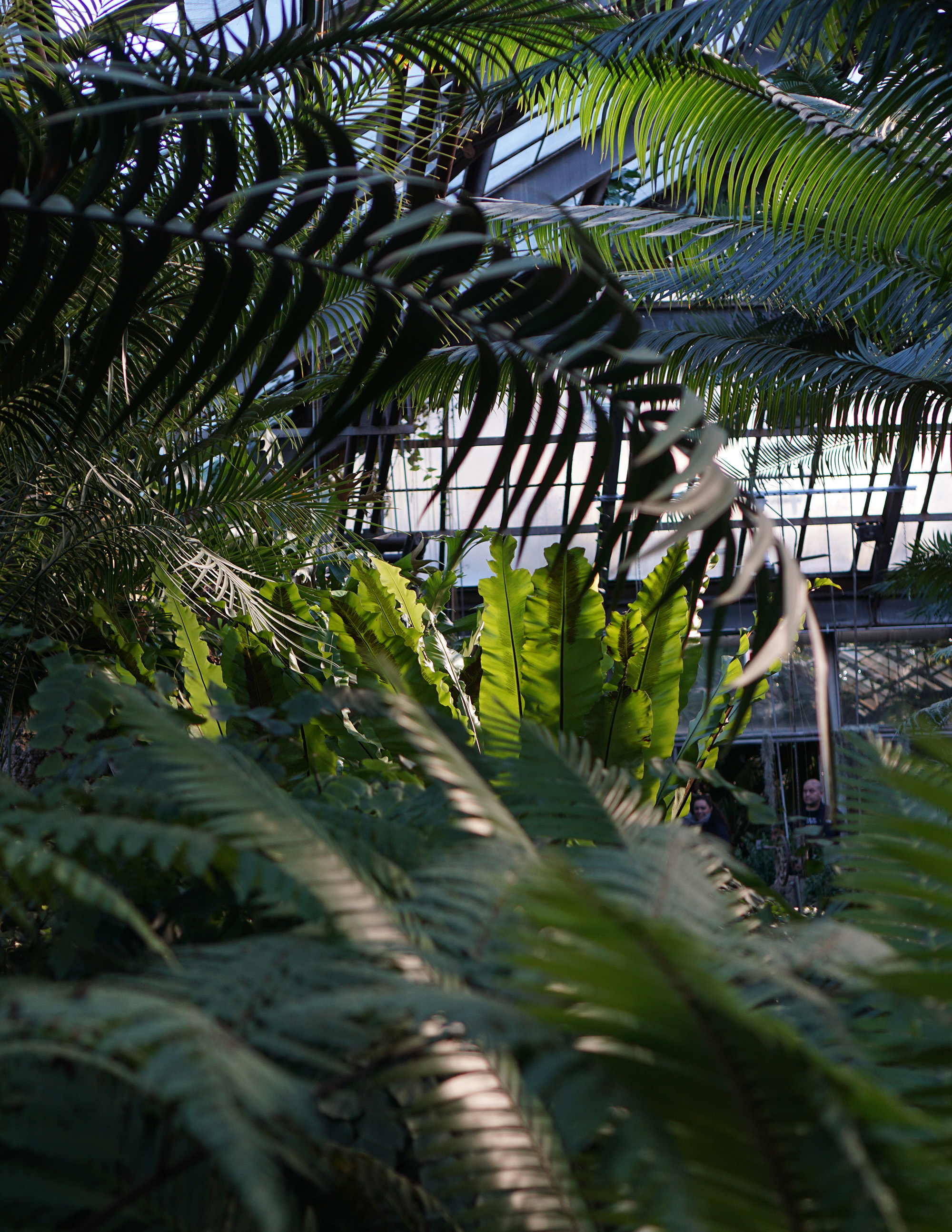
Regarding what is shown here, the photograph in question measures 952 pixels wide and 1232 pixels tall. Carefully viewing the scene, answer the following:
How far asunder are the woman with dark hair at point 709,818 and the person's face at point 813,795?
714 mm

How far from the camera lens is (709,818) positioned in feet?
19.7

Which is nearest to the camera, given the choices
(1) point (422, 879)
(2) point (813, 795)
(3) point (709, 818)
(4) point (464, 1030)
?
(4) point (464, 1030)

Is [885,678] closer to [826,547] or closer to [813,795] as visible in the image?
[826,547]

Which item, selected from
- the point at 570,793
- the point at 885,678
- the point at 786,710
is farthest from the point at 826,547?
the point at 570,793

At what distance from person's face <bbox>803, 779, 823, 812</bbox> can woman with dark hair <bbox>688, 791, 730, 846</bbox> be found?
0.71 m

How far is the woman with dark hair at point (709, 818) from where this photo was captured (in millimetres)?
5387

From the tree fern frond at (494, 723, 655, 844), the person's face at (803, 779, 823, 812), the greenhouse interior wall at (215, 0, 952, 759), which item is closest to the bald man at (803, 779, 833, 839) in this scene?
the person's face at (803, 779, 823, 812)

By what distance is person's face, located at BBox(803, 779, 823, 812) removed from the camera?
23.3 ft

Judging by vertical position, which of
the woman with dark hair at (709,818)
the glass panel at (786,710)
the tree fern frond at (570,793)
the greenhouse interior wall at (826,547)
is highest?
the greenhouse interior wall at (826,547)

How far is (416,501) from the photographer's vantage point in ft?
42.0

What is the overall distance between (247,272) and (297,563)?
143 inches

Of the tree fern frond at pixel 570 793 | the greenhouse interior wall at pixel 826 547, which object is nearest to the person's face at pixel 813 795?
the greenhouse interior wall at pixel 826 547

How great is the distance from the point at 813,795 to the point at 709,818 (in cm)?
153

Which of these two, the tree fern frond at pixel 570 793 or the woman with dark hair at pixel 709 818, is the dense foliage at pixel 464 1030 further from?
the woman with dark hair at pixel 709 818
